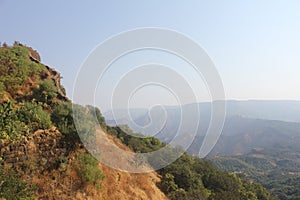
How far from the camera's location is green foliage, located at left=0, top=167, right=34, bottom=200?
7403 mm

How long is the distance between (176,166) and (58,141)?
340 inches

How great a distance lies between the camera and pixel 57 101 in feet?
44.9

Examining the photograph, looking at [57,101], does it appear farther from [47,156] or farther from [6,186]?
[6,186]

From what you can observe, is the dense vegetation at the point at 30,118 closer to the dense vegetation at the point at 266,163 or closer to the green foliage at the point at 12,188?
the green foliage at the point at 12,188

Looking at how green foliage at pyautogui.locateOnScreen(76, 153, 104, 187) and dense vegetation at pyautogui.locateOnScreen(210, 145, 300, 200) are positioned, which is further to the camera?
dense vegetation at pyautogui.locateOnScreen(210, 145, 300, 200)

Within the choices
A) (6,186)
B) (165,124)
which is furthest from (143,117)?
(6,186)

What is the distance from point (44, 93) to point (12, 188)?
21.6 ft

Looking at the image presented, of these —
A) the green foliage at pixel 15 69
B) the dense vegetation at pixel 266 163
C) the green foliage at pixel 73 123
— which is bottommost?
the dense vegetation at pixel 266 163

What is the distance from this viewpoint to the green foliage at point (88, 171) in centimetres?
1002

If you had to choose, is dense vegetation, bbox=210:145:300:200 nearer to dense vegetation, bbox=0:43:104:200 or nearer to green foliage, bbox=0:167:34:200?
dense vegetation, bbox=0:43:104:200

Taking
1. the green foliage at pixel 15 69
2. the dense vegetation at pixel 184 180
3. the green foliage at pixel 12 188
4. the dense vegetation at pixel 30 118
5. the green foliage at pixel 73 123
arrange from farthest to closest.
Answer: the dense vegetation at pixel 184 180 → the green foliage at pixel 15 69 → the green foliage at pixel 73 123 → the dense vegetation at pixel 30 118 → the green foliage at pixel 12 188

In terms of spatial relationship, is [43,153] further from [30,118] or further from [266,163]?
[266,163]

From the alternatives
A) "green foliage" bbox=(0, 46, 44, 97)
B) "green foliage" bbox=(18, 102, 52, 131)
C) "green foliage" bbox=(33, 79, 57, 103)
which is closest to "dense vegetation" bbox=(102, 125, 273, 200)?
"green foliage" bbox=(33, 79, 57, 103)

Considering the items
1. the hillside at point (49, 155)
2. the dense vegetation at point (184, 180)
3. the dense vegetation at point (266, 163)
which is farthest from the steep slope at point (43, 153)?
the dense vegetation at point (266, 163)
